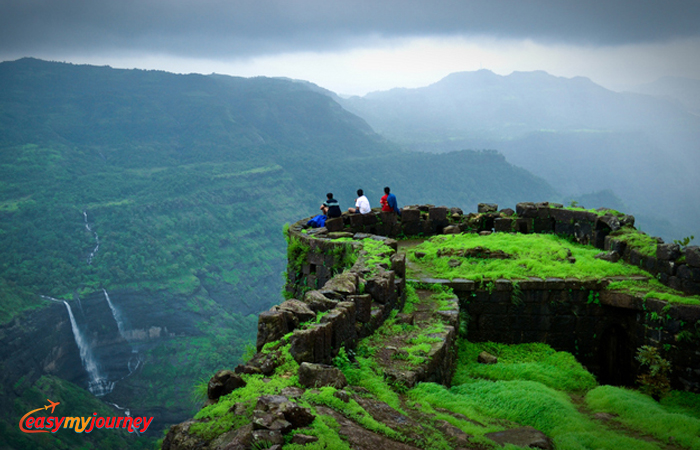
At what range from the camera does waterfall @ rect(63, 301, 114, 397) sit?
6694cm

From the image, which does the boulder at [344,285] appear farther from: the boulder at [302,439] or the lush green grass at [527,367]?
the boulder at [302,439]

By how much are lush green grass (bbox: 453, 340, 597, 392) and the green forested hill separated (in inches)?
2178

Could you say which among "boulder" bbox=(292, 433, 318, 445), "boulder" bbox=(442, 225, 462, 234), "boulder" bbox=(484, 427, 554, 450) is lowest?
"boulder" bbox=(484, 427, 554, 450)

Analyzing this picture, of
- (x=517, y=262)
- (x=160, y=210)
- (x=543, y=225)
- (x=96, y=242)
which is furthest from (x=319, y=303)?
(x=160, y=210)

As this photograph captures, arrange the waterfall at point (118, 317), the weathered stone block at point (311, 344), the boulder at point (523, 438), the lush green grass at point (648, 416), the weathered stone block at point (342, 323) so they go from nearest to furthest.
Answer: the boulder at point (523, 438) → the weathered stone block at point (311, 344) → the lush green grass at point (648, 416) → the weathered stone block at point (342, 323) → the waterfall at point (118, 317)

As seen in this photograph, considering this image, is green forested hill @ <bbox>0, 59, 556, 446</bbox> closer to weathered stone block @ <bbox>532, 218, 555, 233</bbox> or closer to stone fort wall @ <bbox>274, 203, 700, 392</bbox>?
weathered stone block @ <bbox>532, 218, 555, 233</bbox>

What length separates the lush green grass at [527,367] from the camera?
9.55 meters

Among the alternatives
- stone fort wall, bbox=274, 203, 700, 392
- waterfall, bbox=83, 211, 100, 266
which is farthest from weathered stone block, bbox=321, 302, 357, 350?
waterfall, bbox=83, 211, 100, 266

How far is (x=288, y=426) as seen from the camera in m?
4.62

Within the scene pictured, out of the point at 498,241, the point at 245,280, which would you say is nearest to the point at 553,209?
the point at 498,241

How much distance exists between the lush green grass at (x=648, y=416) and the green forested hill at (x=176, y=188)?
5810 centimetres

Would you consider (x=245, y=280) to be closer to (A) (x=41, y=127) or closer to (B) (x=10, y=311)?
(B) (x=10, y=311)

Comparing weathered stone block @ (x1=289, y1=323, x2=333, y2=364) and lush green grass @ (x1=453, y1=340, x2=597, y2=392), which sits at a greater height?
weathered stone block @ (x1=289, y1=323, x2=333, y2=364)

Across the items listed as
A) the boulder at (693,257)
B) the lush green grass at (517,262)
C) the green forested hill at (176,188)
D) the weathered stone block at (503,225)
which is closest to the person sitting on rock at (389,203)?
the lush green grass at (517,262)
